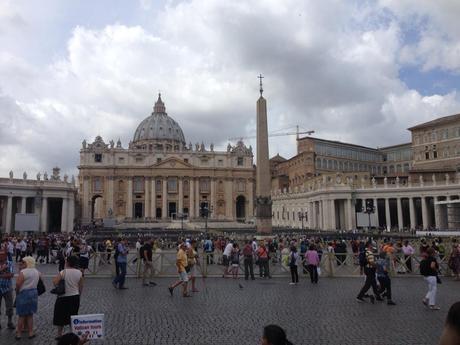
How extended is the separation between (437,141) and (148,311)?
2350 inches

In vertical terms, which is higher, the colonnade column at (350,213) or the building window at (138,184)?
the building window at (138,184)

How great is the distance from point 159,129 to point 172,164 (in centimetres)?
2660

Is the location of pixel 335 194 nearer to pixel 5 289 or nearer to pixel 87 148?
pixel 5 289

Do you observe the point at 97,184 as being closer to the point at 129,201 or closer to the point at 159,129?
the point at 129,201

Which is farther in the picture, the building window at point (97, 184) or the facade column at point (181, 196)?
the facade column at point (181, 196)

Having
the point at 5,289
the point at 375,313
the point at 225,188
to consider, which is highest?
the point at 225,188

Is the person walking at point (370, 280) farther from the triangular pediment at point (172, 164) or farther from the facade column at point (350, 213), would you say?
the triangular pediment at point (172, 164)

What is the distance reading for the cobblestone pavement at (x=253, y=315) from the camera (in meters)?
7.28

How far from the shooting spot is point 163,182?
282ft

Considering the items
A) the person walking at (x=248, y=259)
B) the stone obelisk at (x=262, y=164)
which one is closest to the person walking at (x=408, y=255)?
the person walking at (x=248, y=259)

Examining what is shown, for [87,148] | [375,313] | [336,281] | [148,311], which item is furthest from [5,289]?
[87,148]

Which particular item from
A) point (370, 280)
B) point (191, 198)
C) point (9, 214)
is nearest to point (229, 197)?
point (191, 198)

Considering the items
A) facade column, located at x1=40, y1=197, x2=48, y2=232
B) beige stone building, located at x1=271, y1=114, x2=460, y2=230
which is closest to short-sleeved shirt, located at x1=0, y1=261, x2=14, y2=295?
beige stone building, located at x1=271, y1=114, x2=460, y2=230

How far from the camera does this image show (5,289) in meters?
7.86
